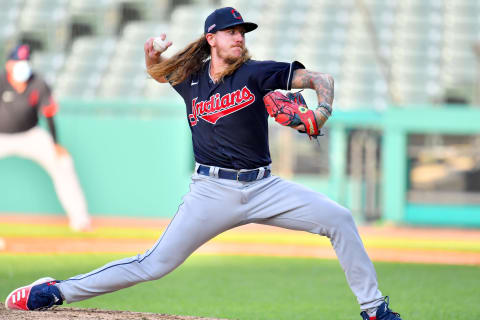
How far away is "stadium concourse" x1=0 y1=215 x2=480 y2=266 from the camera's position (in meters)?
10.9

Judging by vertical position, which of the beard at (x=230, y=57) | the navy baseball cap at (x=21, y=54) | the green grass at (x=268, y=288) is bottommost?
the green grass at (x=268, y=288)

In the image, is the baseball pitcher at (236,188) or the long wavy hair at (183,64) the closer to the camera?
the baseball pitcher at (236,188)

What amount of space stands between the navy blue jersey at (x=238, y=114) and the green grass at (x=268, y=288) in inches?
60.0

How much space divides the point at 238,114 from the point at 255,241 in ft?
30.1

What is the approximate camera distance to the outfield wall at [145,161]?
1847 cm

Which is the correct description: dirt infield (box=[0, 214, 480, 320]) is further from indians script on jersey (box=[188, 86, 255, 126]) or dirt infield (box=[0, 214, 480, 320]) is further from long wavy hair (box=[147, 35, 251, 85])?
indians script on jersey (box=[188, 86, 255, 126])

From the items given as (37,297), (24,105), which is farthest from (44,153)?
(37,297)

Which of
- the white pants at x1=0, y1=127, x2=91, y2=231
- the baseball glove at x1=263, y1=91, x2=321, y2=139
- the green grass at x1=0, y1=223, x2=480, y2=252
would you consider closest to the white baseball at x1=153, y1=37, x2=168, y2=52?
the baseball glove at x1=263, y1=91, x2=321, y2=139

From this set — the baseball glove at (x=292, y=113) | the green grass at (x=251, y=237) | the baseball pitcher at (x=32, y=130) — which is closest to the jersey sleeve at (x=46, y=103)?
the baseball pitcher at (x=32, y=130)

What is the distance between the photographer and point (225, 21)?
465 cm

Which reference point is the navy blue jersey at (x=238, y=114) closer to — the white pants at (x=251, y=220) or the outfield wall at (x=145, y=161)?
the white pants at (x=251, y=220)

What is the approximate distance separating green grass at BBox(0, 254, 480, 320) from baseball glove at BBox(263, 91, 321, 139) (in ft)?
6.26

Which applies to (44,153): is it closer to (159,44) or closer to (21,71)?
(21,71)

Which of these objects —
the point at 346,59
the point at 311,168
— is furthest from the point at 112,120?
the point at 346,59
